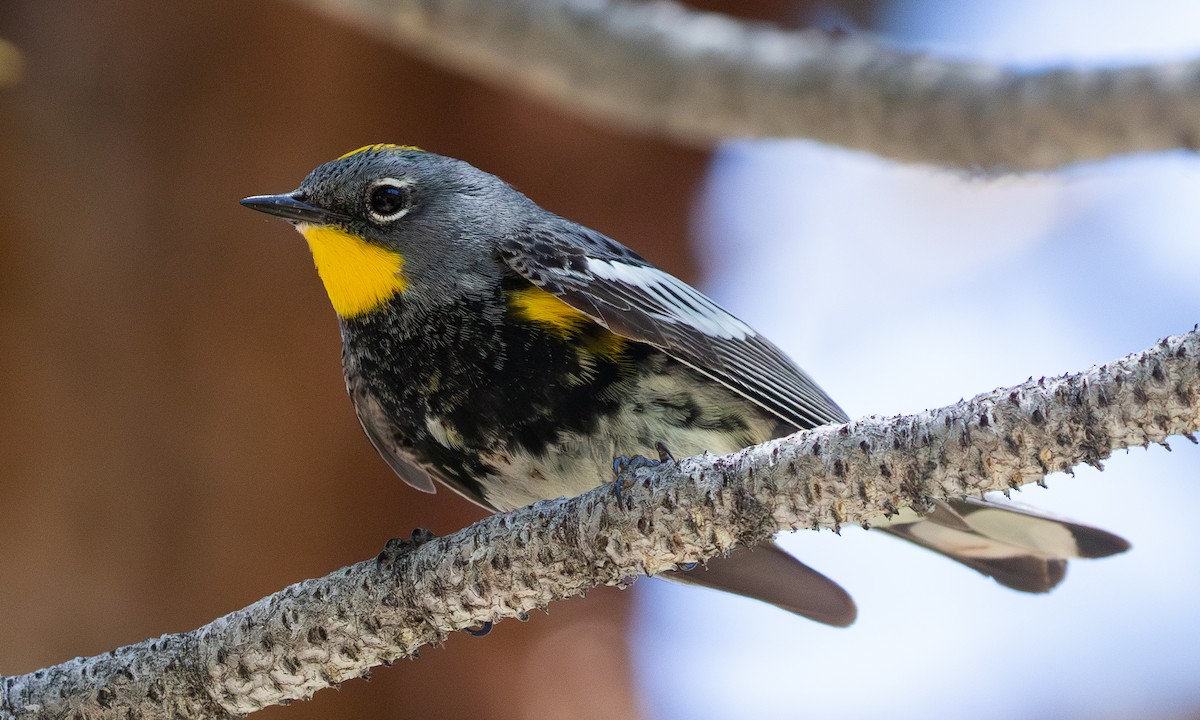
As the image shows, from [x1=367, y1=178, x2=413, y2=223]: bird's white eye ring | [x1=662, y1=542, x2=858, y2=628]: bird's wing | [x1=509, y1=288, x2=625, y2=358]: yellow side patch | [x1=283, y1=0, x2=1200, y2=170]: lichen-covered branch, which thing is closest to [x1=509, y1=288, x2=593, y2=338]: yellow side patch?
[x1=509, y1=288, x2=625, y2=358]: yellow side patch

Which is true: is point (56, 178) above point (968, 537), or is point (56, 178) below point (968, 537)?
above

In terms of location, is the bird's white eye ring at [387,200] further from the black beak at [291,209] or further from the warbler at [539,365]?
the black beak at [291,209]

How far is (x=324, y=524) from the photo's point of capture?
17.8ft

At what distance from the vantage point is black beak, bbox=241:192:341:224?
314 centimetres

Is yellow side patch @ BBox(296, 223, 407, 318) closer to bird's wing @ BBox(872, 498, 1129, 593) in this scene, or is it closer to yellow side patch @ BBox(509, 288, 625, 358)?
yellow side patch @ BBox(509, 288, 625, 358)

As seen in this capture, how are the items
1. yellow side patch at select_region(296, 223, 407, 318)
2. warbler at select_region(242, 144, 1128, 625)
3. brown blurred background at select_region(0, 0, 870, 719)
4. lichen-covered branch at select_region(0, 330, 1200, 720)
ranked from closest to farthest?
lichen-covered branch at select_region(0, 330, 1200, 720), warbler at select_region(242, 144, 1128, 625), yellow side patch at select_region(296, 223, 407, 318), brown blurred background at select_region(0, 0, 870, 719)

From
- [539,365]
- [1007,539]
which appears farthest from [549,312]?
[1007,539]

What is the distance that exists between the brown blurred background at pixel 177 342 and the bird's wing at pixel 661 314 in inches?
99.2

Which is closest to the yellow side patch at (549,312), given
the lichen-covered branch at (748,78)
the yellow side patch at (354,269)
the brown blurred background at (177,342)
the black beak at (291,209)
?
the yellow side patch at (354,269)

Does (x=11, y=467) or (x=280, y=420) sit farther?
(x=280, y=420)

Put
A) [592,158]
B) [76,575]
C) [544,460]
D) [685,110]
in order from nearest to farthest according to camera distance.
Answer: [544,460], [685,110], [76,575], [592,158]

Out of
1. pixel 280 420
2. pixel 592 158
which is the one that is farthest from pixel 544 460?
pixel 592 158

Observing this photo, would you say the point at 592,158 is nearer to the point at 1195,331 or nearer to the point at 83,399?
the point at 83,399

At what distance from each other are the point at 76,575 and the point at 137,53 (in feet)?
8.52
